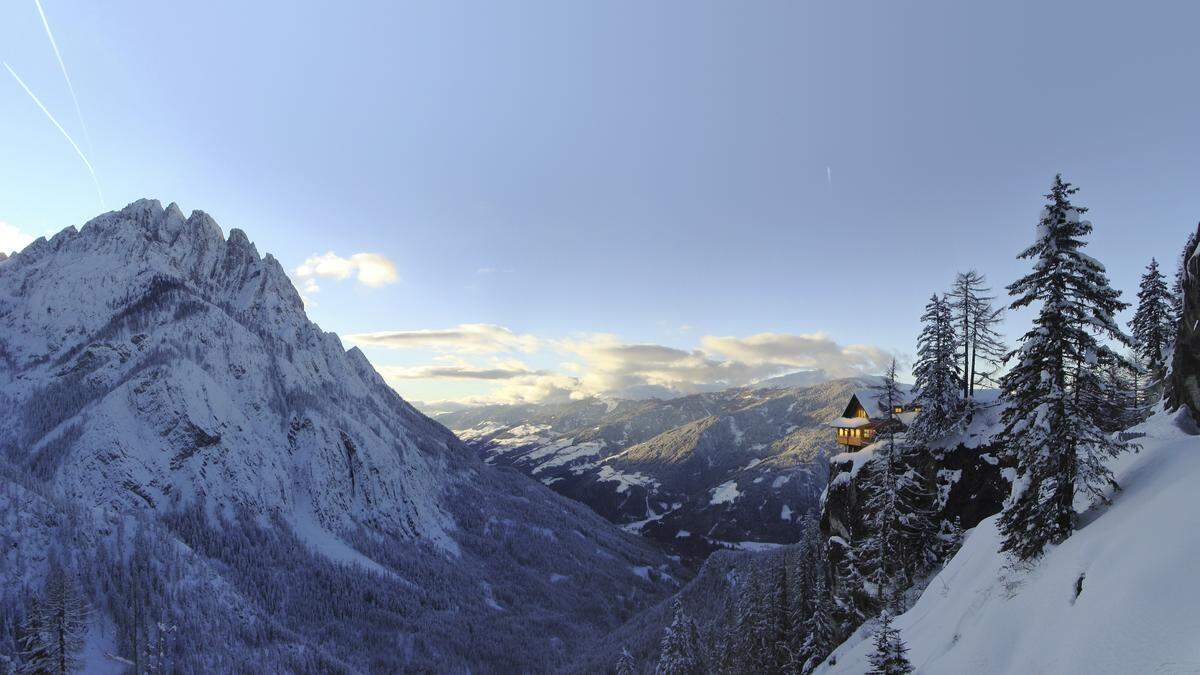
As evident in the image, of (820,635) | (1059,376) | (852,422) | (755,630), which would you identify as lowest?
(755,630)

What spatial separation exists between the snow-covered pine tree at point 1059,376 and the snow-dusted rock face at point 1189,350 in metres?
6.20

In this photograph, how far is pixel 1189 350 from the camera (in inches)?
898

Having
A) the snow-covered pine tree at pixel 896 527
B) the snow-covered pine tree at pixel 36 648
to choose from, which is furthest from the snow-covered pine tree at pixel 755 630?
the snow-covered pine tree at pixel 36 648

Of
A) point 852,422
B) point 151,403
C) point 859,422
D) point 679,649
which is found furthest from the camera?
point 151,403

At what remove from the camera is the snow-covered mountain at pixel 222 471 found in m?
127

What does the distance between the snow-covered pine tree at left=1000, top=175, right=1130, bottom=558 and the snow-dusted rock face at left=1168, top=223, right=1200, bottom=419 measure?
6.20 meters

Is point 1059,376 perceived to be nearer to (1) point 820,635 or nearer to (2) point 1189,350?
(2) point 1189,350

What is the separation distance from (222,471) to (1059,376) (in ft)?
650

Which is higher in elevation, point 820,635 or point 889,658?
point 889,658

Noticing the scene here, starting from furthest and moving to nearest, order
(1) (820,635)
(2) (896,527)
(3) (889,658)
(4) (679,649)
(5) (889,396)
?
(4) (679,649) → (5) (889,396) → (1) (820,635) → (2) (896,527) → (3) (889,658)

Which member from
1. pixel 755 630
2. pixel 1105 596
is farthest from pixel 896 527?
pixel 755 630

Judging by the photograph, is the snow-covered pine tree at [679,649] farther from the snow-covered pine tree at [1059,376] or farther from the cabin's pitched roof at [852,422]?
the snow-covered pine tree at [1059,376]

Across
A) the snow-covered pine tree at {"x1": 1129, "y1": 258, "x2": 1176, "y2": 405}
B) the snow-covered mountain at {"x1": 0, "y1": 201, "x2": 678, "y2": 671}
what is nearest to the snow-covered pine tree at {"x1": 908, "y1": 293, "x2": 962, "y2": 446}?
the snow-covered pine tree at {"x1": 1129, "y1": 258, "x2": 1176, "y2": 405}

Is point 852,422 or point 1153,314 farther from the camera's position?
point 852,422
